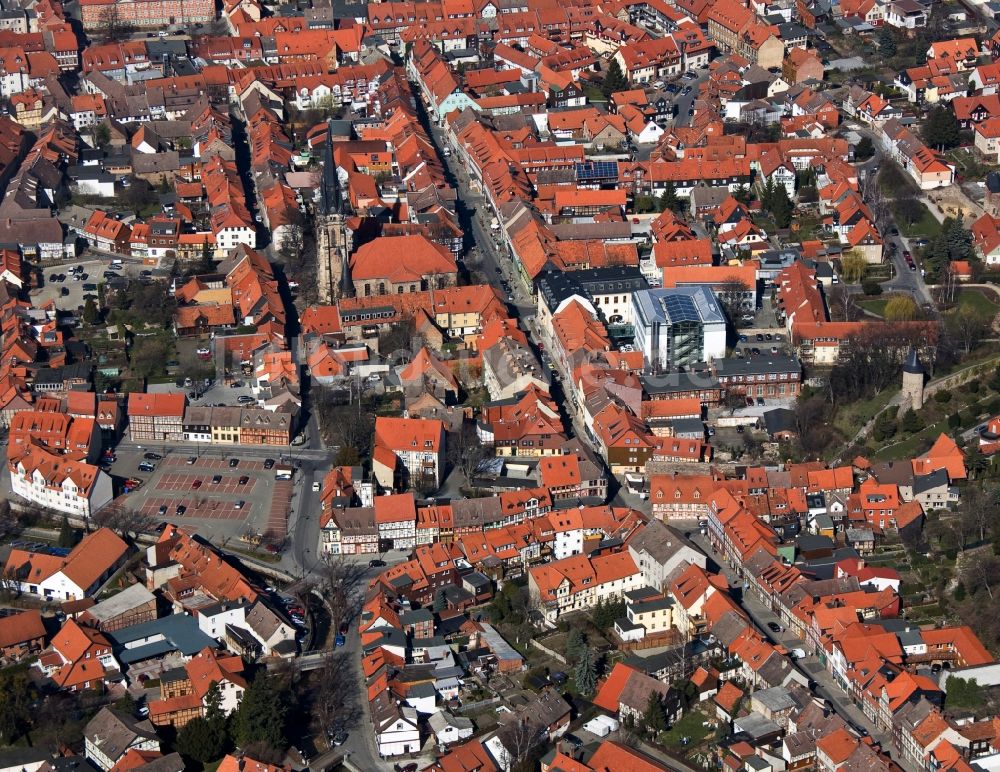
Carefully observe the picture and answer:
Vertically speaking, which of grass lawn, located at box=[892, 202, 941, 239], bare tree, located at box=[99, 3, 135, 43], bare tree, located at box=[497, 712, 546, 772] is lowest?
bare tree, located at box=[99, 3, 135, 43]

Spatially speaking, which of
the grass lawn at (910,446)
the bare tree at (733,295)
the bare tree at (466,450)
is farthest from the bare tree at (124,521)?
the grass lawn at (910,446)

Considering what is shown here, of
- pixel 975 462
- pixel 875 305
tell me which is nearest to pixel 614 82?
pixel 875 305

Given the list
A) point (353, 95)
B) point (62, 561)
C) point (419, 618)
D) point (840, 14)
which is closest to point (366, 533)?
point (419, 618)

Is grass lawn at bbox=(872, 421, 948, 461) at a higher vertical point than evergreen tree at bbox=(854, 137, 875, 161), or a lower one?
lower

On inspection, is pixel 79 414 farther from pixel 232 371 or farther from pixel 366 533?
pixel 366 533

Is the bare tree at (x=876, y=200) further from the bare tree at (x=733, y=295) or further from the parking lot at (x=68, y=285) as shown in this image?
the parking lot at (x=68, y=285)

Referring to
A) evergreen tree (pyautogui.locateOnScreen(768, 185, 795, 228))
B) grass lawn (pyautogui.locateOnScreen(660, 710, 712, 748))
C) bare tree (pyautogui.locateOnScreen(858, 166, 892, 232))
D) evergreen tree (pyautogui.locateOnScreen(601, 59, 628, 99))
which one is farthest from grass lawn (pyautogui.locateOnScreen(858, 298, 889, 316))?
evergreen tree (pyautogui.locateOnScreen(601, 59, 628, 99))

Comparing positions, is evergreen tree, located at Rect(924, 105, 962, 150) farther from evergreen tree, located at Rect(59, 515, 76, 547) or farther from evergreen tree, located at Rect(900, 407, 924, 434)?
evergreen tree, located at Rect(59, 515, 76, 547)

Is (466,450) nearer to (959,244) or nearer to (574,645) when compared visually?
(574,645)
